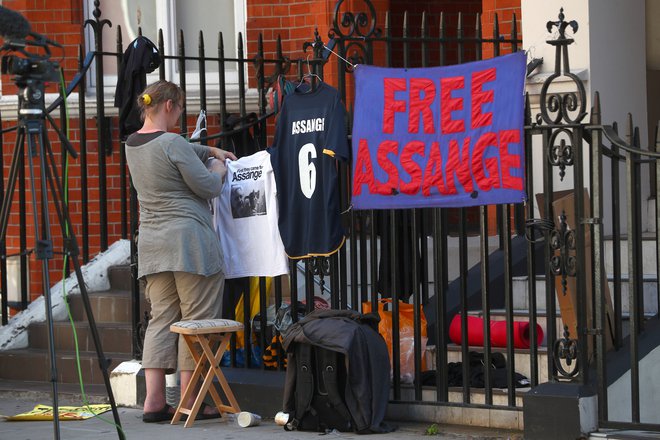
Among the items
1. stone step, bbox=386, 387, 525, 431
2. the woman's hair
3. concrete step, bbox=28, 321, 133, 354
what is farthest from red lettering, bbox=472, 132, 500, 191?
concrete step, bbox=28, 321, 133, 354

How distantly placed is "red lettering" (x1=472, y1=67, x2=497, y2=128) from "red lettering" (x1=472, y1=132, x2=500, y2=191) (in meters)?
0.09

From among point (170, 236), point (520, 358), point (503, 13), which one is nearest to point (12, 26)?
point (170, 236)

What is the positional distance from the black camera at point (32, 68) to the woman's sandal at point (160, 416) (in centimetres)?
240

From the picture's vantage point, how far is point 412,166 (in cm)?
703

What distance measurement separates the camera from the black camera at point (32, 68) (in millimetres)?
5906

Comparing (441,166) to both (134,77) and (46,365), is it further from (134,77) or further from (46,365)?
(46,365)

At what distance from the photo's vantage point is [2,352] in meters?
9.26

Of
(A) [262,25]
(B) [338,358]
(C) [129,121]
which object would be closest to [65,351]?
(C) [129,121]

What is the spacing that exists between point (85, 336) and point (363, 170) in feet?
9.80

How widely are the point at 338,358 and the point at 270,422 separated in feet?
2.73

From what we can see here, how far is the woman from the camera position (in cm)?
732

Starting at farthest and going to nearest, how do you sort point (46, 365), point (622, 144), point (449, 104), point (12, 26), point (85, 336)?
point (85, 336) < point (46, 365) < point (449, 104) < point (622, 144) < point (12, 26)

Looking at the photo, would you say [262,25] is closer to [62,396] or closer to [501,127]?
[62,396]

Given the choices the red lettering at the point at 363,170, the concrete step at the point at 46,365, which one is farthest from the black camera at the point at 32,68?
the concrete step at the point at 46,365
